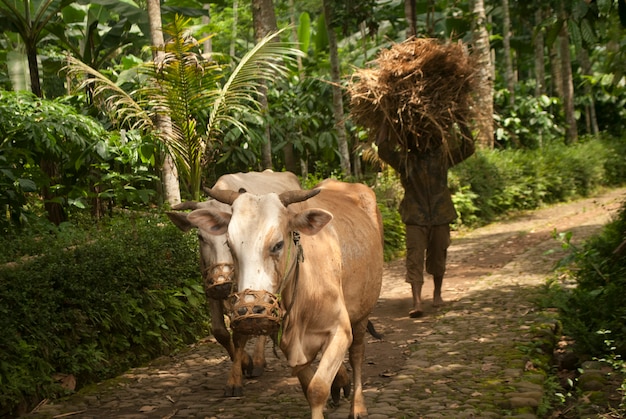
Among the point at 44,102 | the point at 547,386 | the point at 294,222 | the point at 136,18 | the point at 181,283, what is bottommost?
the point at 547,386

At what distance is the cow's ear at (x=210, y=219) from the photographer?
455cm

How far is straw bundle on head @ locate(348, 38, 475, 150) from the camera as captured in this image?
8.81 meters

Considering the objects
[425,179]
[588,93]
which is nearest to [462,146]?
[425,179]

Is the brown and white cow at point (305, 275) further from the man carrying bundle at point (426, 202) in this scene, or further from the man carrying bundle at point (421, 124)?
the man carrying bundle at point (426, 202)

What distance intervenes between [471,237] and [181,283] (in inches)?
330

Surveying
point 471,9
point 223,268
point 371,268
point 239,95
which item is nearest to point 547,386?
point 371,268

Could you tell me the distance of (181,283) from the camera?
8.52m

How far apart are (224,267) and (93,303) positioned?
167cm

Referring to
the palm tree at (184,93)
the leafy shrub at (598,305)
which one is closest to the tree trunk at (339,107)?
the palm tree at (184,93)

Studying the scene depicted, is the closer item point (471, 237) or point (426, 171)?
point (426, 171)

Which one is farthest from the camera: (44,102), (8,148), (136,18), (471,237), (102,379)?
(471,237)

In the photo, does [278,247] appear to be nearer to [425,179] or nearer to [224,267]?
[224,267]

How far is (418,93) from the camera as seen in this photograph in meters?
8.84

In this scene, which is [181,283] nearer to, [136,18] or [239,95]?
[239,95]
